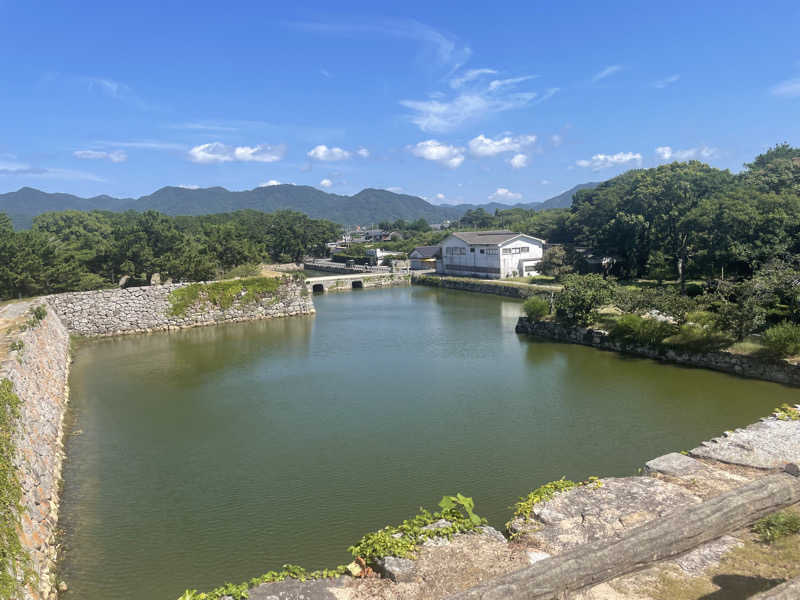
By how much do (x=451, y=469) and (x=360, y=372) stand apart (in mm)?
7680

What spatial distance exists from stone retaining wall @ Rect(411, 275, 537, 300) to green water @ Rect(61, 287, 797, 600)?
13.2 metres

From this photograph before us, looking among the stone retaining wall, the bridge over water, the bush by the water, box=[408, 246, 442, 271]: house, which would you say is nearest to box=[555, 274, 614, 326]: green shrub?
the bush by the water

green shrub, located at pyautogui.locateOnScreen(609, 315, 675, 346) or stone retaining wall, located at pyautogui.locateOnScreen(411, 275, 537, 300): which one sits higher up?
stone retaining wall, located at pyautogui.locateOnScreen(411, 275, 537, 300)

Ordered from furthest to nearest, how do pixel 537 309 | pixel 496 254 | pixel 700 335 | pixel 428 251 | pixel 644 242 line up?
pixel 428 251 < pixel 496 254 < pixel 644 242 < pixel 537 309 < pixel 700 335

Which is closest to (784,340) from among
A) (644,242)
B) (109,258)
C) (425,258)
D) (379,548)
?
(379,548)

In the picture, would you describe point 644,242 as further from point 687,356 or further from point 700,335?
point 687,356

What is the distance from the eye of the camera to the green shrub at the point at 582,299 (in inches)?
760

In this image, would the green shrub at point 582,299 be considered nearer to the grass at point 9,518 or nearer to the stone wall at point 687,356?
the stone wall at point 687,356

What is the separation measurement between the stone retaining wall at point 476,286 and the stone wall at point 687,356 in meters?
11.1

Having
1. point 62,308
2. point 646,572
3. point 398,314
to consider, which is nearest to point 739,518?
point 646,572

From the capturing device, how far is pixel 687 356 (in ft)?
51.6

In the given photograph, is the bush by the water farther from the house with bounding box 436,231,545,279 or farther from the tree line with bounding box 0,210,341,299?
the tree line with bounding box 0,210,341,299

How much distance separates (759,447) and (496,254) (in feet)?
101

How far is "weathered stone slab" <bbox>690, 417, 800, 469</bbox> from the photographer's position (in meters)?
7.95
